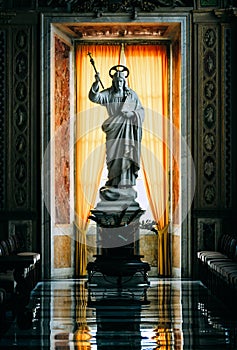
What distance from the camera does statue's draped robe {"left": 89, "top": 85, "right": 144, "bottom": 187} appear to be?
13.0 meters

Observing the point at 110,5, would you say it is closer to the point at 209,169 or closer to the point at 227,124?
the point at 227,124

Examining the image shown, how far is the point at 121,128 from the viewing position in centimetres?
1305

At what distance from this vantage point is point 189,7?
44.4ft

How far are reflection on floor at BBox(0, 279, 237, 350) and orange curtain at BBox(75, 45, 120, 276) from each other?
2.56 m

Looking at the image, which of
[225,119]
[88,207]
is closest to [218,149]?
[225,119]

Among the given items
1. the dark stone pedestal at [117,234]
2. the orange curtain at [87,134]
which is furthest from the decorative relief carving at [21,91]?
the dark stone pedestal at [117,234]

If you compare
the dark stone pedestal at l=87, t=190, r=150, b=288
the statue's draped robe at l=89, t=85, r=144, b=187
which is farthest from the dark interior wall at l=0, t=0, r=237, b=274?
the dark stone pedestal at l=87, t=190, r=150, b=288

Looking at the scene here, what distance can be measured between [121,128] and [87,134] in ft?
5.78

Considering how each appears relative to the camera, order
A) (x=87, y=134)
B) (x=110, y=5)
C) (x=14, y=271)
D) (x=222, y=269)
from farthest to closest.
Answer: (x=87, y=134) < (x=110, y=5) < (x=222, y=269) < (x=14, y=271)

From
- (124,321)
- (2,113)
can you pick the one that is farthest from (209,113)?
(124,321)

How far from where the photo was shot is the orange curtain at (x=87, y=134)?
1468cm

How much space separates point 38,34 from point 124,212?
294cm

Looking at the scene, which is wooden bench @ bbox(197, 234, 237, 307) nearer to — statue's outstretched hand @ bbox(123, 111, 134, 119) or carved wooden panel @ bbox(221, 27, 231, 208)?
carved wooden panel @ bbox(221, 27, 231, 208)

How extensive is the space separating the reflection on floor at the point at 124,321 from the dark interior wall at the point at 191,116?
1.45 meters
